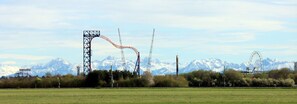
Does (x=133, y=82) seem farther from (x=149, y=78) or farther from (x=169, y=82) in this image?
(x=169, y=82)

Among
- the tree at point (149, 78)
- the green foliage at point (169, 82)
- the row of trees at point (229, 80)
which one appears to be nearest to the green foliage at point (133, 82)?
the tree at point (149, 78)

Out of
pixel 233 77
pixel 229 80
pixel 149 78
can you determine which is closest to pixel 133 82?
pixel 149 78

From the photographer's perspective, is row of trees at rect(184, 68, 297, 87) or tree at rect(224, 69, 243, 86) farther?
tree at rect(224, 69, 243, 86)

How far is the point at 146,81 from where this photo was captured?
153m

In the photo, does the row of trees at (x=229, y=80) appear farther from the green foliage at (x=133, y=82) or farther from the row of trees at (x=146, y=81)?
the green foliage at (x=133, y=82)

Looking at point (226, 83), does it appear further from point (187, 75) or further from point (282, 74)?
point (282, 74)

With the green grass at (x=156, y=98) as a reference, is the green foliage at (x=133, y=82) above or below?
above

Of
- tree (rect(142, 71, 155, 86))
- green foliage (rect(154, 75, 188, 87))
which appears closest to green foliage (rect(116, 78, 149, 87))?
tree (rect(142, 71, 155, 86))

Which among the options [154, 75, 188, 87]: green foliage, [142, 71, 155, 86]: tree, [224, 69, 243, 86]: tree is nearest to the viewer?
[154, 75, 188, 87]: green foliage

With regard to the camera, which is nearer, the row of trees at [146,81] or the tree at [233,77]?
the row of trees at [146,81]

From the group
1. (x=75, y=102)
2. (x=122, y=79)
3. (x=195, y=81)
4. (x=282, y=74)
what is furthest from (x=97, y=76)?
(x=75, y=102)

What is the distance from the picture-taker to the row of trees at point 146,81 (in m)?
154

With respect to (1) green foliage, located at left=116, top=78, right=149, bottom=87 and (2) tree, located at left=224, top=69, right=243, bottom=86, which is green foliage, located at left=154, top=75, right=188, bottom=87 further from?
(2) tree, located at left=224, top=69, right=243, bottom=86

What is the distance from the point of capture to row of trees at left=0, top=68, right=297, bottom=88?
15425 cm
